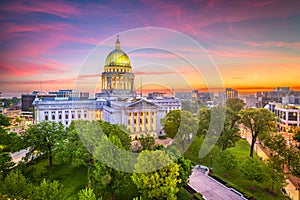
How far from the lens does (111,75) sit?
273 feet

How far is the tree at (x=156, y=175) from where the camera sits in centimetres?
1917

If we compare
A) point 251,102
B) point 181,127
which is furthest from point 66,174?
point 251,102

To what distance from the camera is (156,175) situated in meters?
19.3

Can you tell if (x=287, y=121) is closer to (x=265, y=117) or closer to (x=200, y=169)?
(x=265, y=117)

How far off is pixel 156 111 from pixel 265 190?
123 ft

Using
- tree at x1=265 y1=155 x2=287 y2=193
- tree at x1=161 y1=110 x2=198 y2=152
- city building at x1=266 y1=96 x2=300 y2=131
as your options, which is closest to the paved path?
tree at x1=265 y1=155 x2=287 y2=193

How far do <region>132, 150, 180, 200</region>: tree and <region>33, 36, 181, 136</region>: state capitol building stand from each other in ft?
120

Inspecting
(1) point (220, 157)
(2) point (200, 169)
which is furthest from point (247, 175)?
(2) point (200, 169)

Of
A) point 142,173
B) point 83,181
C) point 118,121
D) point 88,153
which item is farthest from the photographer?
point 118,121

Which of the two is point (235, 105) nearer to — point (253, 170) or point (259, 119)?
point (259, 119)

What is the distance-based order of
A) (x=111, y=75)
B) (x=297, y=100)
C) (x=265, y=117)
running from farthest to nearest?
1. (x=111, y=75)
2. (x=297, y=100)
3. (x=265, y=117)

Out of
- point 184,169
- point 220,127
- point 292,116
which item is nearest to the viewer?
point 184,169

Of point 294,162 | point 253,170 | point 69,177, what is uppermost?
point 294,162

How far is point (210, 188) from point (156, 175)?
482 inches
